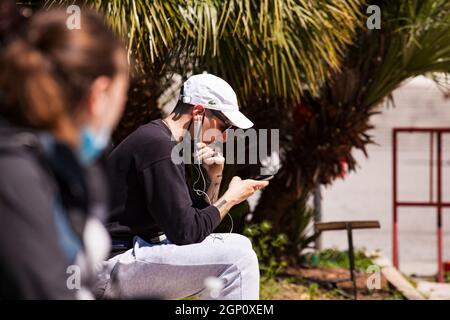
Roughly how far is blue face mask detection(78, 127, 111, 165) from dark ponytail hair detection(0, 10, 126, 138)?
6cm

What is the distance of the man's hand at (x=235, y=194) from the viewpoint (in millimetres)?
3625

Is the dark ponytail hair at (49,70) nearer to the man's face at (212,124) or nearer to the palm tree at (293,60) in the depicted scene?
the man's face at (212,124)

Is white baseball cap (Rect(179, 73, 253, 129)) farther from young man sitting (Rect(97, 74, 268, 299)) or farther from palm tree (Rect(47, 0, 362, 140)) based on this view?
palm tree (Rect(47, 0, 362, 140))

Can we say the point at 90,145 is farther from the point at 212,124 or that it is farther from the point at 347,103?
the point at 347,103

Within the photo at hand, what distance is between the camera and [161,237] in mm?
3650

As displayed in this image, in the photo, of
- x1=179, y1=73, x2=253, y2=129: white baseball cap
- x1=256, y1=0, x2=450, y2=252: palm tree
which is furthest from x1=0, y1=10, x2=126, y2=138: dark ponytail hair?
x1=256, y1=0, x2=450, y2=252: palm tree

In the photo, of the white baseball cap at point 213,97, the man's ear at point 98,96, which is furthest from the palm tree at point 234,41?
the man's ear at point 98,96

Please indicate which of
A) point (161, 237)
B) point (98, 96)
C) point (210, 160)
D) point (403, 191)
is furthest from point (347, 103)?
point (403, 191)

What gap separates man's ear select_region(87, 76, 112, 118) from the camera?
1.96 meters

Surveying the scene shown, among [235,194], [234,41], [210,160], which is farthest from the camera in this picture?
[234,41]

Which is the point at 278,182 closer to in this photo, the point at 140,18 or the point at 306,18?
the point at 306,18

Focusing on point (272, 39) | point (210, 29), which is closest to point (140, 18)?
point (210, 29)

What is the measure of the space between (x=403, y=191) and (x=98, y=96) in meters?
13.0

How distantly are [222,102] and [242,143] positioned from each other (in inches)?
65.5
